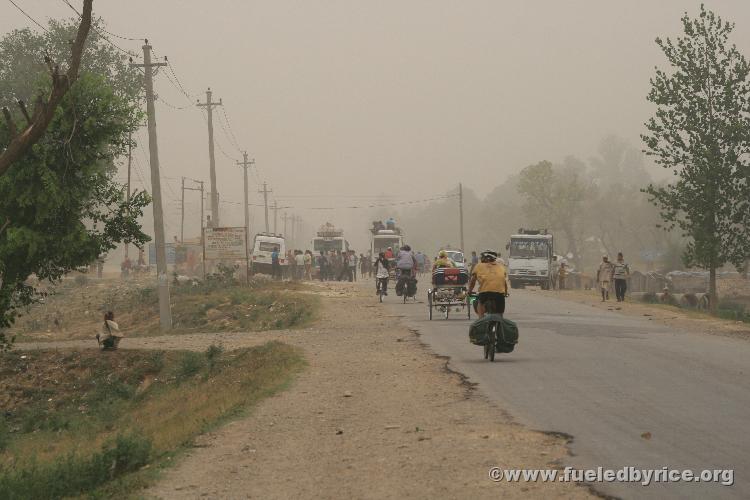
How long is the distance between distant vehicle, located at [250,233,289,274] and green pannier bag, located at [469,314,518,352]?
45.3 meters

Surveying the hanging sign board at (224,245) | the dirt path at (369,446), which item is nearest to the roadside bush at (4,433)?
the dirt path at (369,446)

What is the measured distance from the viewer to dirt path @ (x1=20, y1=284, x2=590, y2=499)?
26.7ft

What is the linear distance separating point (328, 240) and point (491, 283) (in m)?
53.6

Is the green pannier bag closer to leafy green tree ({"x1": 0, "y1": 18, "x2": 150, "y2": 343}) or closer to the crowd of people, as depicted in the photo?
leafy green tree ({"x1": 0, "y1": 18, "x2": 150, "y2": 343})

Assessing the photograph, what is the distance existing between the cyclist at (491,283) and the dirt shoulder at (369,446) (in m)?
1.59

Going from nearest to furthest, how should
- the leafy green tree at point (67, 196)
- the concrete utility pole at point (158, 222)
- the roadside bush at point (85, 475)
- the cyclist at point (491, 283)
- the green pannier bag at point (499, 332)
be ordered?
the roadside bush at point (85, 475)
the green pannier bag at point (499, 332)
the cyclist at point (491, 283)
the leafy green tree at point (67, 196)
the concrete utility pole at point (158, 222)

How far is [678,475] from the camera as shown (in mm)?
8172

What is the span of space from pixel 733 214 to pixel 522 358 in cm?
1984

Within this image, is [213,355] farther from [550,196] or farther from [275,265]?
[550,196]

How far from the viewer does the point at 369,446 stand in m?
9.83

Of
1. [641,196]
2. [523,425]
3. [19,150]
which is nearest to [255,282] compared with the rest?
[19,150]

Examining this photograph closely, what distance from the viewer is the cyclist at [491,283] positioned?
665 inches

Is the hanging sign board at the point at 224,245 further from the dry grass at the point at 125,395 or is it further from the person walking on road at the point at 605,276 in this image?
the dry grass at the point at 125,395

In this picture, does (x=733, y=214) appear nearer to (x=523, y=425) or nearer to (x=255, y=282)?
(x=255, y=282)
